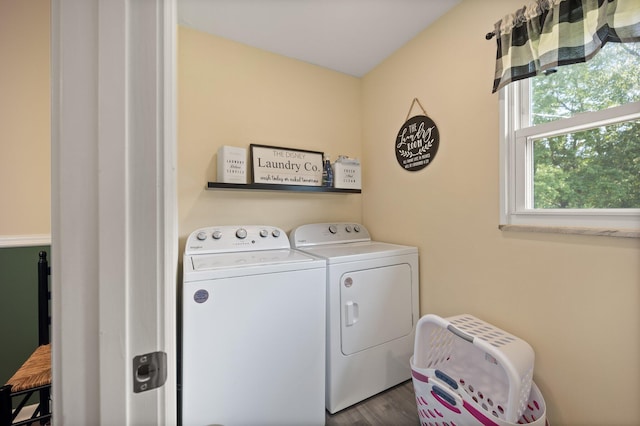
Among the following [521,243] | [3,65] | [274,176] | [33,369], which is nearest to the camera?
[33,369]

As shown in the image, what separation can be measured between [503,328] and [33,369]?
242 cm

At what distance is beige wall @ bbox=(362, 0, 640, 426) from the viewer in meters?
1.06

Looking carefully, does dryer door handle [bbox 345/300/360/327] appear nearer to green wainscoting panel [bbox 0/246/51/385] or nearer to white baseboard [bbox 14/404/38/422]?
green wainscoting panel [bbox 0/246/51/385]

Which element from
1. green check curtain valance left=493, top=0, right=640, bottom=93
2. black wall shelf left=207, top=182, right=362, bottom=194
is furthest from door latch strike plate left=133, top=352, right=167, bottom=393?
green check curtain valance left=493, top=0, right=640, bottom=93

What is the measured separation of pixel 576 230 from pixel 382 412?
1.48 metres

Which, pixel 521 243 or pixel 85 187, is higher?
pixel 85 187

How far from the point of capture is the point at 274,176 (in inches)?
80.4

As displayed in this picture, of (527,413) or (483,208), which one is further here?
(483,208)

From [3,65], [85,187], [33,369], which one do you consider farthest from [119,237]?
[3,65]

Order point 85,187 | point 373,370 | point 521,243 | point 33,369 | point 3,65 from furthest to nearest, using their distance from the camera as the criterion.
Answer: point 373,370
point 3,65
point 521,243
point 33,369
point 85,187

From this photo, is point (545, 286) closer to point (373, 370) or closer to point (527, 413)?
point (527, 413)

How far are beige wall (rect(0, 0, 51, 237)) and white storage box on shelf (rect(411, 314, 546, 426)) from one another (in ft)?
8.08

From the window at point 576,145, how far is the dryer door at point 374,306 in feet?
2.55

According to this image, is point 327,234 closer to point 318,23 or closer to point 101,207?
point 318,23
